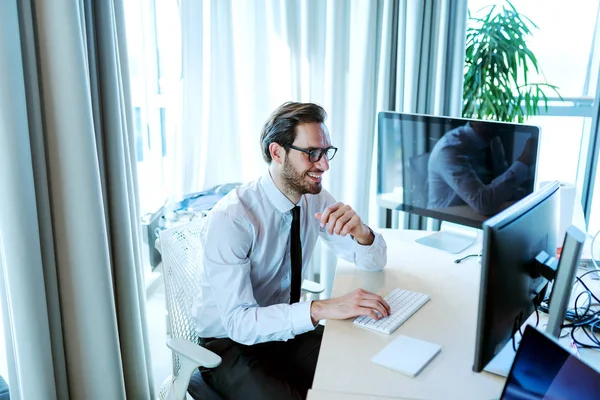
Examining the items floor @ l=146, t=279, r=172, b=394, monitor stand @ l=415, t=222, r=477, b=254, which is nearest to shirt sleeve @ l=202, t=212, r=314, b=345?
monitor stand @ l=415, t=222, r=477, b=254

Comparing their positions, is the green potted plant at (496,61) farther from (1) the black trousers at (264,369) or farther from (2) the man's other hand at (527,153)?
(1) the black trousers at (264,369)

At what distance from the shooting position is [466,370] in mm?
1188

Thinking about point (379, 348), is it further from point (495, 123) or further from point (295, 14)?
point (295, 14)

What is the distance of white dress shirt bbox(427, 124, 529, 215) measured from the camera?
177 cm

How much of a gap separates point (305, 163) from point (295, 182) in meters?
0.07

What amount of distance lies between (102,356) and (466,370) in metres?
1.12

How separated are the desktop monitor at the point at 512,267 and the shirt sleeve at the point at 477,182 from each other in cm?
52

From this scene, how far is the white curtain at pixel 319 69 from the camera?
8.84ft

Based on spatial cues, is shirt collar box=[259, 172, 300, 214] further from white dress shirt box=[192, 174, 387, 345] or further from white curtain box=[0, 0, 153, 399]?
white curtain box=[0, 0, 153, 399]

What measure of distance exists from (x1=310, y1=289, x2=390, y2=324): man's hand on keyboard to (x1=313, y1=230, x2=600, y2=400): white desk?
0.03 metres

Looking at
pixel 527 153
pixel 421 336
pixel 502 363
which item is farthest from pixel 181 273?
pixel 527 153

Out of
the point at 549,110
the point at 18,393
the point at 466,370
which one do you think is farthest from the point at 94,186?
the point at 549,110

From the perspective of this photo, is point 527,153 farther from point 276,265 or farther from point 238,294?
point 238,294

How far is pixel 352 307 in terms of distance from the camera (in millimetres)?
1389
